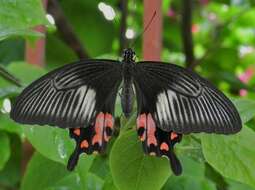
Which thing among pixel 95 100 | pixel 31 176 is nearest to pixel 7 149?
pixel 31 176

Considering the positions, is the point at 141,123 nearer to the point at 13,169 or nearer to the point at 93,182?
the point at 93,182

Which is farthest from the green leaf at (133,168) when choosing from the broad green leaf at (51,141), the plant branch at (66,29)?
the plant branch at (66,29)

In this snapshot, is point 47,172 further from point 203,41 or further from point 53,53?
point 203,41

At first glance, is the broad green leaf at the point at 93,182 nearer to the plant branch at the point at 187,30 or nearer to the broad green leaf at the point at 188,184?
the broad green leaf at the point at 188,184

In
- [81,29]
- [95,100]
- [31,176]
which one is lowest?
[31,176]

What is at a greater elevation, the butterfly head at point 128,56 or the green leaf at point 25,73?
the butterfly head at point 128,56

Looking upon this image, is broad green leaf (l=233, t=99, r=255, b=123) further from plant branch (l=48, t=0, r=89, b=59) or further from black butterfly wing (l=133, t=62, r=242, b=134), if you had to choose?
plant branch (l=48, t=0, r=89, b=59)

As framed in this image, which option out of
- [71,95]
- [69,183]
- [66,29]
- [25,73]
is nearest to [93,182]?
[69,183]

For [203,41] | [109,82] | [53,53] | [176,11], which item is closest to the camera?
[109,82]
